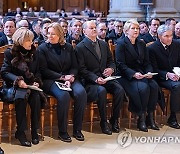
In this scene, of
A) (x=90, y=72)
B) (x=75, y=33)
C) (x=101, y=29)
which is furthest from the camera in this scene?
(x=101, y=29)

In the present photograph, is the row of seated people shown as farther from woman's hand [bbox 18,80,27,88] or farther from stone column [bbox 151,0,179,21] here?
stone column [bbox 151,0,179,21]

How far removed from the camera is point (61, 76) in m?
5.00

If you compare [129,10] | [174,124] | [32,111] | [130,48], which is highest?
[129,10]

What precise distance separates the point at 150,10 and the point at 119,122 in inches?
252

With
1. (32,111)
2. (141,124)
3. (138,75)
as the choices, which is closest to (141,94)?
(138,75)

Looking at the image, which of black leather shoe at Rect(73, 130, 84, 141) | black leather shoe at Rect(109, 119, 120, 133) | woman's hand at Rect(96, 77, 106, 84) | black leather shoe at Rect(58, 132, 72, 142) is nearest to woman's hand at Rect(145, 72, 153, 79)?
woman's hand at Rect(96, 77, 106, 84)

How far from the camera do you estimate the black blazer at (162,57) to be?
5.66m

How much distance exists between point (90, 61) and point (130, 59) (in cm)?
56

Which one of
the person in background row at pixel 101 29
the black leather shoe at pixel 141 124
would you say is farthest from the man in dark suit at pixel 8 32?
the black leather shoe at pixel 141 124

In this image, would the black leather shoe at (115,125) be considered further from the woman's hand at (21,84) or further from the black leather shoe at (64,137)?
the woman's hand at (21,84)

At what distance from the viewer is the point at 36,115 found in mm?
4676

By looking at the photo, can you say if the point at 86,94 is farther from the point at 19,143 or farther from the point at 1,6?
the point at 1,6

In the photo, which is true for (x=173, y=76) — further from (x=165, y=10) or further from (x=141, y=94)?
(x=165, y=10)

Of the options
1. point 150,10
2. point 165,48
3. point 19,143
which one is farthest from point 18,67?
point 150,10
